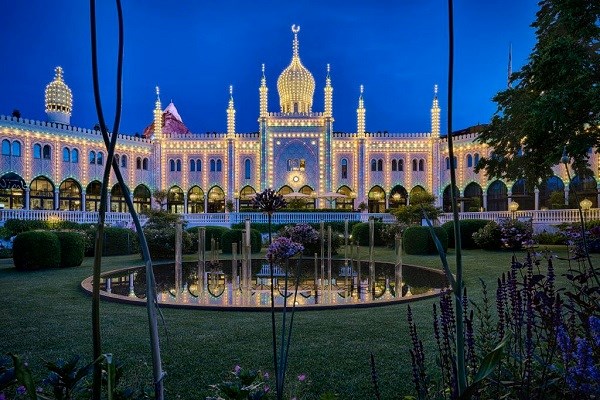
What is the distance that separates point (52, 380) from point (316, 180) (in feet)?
139

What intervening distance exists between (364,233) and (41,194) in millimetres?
31018

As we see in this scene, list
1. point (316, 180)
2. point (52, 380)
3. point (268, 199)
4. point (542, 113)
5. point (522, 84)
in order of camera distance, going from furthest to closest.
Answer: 1. point (316, 180)
2. point (522, 84)
3. point (542, 113)
4. point (268, 199)
5. point (52, 380)

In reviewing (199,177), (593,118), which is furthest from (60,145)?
(593,118)

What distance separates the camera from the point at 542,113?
13562 millimetres

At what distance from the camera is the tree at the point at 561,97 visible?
13594 millimetres

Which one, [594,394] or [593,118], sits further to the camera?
[593,118]

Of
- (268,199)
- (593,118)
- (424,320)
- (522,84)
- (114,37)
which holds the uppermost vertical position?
(522,84)

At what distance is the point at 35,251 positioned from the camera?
41.9 feet

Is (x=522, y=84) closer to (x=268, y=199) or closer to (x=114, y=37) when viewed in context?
(x=268, y=199)

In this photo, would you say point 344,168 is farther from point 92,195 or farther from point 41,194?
point 41,194

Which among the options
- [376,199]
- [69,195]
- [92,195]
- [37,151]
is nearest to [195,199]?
[92,195]

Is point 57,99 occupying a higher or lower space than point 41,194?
higher

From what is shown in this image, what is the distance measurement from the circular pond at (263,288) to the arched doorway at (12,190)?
30.0m

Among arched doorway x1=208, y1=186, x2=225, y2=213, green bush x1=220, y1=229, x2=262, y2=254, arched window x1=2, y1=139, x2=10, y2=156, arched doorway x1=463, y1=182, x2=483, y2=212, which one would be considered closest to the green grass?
green bush x1=220, y1=229, x2=262, y2=254
